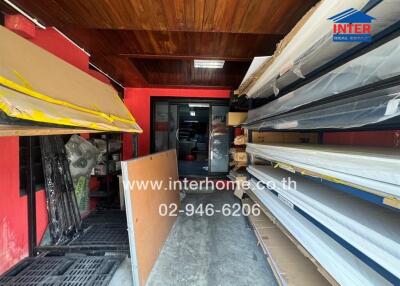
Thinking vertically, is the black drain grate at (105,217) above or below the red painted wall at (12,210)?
below

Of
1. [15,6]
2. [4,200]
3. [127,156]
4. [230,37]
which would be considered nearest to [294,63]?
[230,37]

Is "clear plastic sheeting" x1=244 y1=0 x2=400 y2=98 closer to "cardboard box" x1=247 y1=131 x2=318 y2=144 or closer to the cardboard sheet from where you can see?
"cardboard box" x1=247 y1=131 x2=318 y2=144

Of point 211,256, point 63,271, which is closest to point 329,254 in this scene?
point 211,256

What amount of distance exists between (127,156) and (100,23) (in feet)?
10.2

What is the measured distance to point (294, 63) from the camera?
1324 millimetres

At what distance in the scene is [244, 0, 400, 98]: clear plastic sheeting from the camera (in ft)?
3.03

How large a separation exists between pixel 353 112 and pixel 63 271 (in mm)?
2408

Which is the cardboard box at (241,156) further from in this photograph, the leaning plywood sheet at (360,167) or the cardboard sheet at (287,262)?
the leaning plywood sheet at (360,167)

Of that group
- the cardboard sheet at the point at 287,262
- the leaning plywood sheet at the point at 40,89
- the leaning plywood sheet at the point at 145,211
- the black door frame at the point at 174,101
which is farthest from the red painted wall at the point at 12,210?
the black door frame at the point at 174,101

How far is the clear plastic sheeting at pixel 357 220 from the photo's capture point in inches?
29.0

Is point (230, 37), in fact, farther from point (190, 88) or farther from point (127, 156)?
point (127, 156)

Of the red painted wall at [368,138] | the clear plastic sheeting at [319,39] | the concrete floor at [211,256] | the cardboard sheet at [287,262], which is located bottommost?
the concrete floor at [211,256]

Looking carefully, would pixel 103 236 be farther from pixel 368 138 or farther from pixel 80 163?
pixel 368 138

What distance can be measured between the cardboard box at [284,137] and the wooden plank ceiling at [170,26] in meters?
1.09
